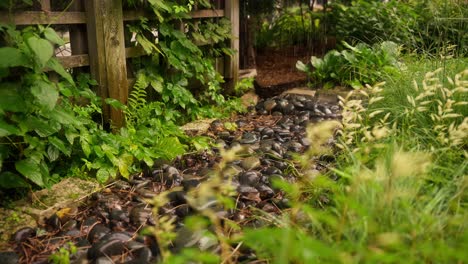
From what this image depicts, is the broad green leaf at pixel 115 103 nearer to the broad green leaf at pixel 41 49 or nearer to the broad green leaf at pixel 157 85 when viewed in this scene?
the broad green leaf at pixel 157 85

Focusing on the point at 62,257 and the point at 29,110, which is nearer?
the point at 62,257

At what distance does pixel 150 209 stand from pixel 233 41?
2499mm

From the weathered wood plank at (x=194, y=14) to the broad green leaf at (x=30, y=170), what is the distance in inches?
51.7

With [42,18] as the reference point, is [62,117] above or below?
below

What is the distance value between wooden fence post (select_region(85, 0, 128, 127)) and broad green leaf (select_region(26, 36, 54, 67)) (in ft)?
2.59

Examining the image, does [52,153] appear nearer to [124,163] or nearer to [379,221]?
[124,163]

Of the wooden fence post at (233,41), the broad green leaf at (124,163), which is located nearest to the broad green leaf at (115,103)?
the broad green leaf at (124,163)

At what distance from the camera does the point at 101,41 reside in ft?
8.76

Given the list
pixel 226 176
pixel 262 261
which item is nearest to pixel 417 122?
pixel 226 176

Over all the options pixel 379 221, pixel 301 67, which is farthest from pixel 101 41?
pixel 301 67

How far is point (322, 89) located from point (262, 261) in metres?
3.26

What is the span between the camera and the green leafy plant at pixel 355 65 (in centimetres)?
428

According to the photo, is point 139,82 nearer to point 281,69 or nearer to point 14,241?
point 14,241

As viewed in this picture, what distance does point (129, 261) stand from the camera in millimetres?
1677
